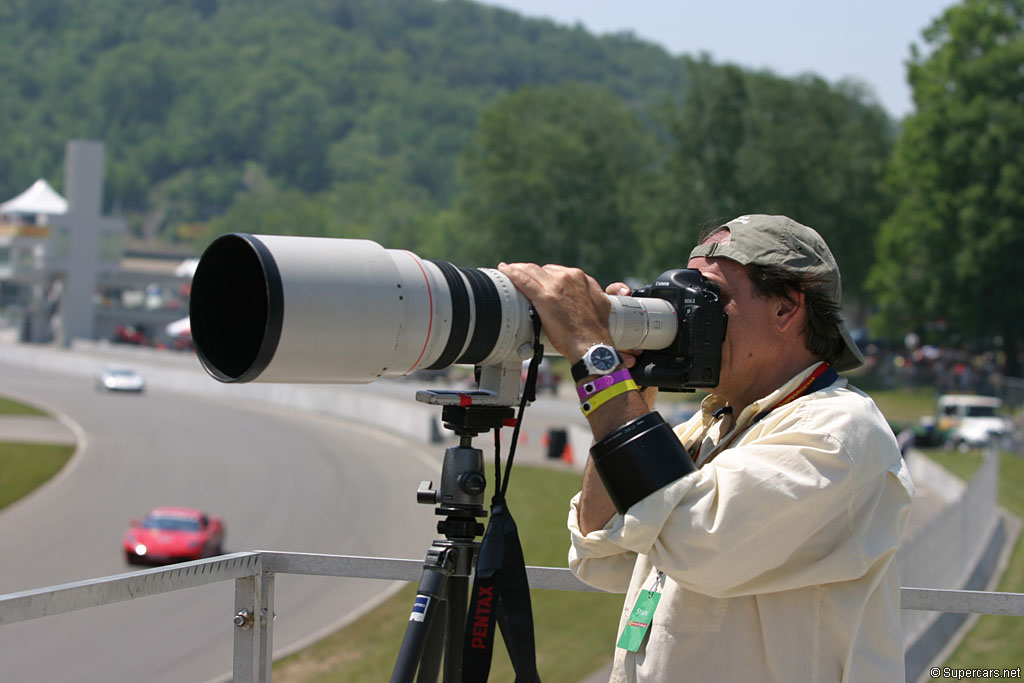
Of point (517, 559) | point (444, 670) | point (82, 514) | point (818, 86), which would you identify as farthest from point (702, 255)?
point (818, 86)

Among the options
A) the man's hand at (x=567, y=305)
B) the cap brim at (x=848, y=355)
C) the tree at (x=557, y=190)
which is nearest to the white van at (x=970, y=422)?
the cap brim at (x=848, y=355)

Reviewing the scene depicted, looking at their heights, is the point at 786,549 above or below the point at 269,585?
above

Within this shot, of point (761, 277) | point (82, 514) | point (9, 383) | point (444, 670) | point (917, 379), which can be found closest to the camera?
point (761, 277)

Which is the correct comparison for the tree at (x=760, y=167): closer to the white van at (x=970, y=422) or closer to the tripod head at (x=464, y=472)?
the white van at (x=970, y=422)

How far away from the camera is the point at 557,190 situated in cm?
7588

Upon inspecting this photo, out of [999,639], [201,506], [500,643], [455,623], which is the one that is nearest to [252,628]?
[455,623]

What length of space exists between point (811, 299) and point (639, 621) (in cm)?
85

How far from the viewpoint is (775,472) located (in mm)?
2453

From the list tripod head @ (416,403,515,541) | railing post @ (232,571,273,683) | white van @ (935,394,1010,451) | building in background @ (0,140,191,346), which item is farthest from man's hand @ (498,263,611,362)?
building in background @ (0,140,191,346)

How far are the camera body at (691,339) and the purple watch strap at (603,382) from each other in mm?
274

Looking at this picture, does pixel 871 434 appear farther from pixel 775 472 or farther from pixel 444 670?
pixel 444 670

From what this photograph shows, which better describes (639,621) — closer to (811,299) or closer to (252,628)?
(811,299)

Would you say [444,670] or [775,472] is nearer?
[775,472]

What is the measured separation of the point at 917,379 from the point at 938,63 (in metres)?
14.6
